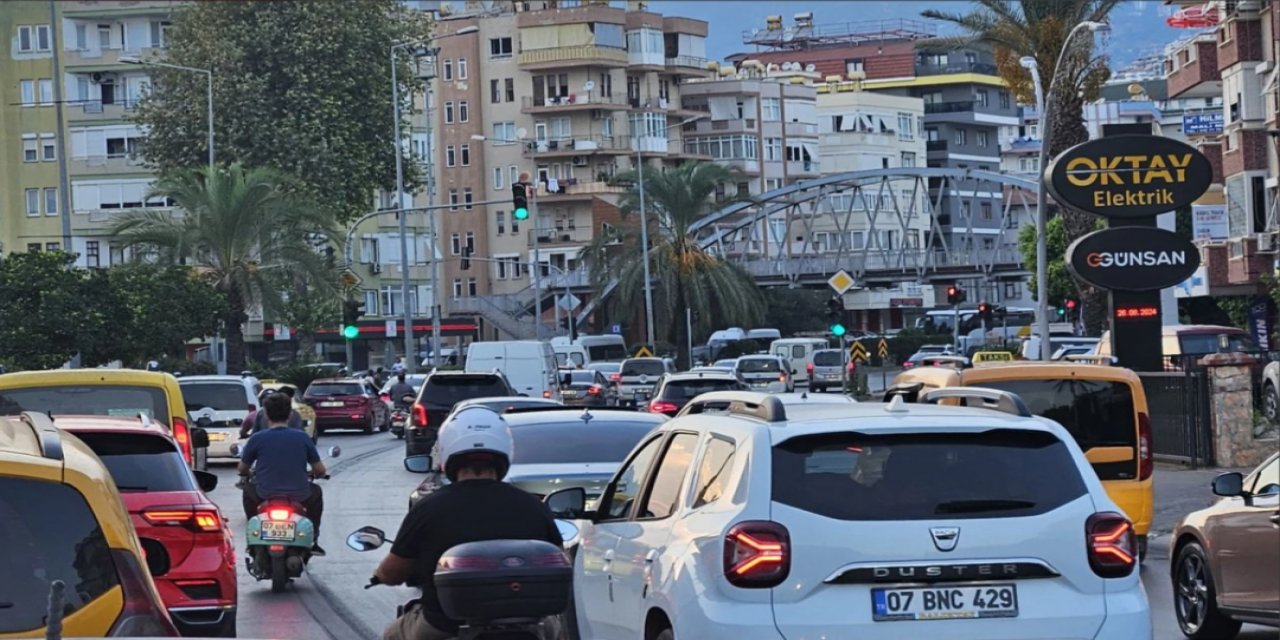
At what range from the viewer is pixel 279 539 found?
16703mm

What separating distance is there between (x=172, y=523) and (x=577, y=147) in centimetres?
10645

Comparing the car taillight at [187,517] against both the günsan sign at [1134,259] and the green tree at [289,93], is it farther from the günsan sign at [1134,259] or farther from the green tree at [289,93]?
the green tree at [289,93]

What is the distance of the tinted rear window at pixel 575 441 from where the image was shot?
54.0ft

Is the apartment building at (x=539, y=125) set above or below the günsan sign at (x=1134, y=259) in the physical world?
above

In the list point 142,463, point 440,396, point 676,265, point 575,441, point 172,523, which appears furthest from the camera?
point 676,265

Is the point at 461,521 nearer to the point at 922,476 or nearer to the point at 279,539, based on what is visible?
the point at 922,476

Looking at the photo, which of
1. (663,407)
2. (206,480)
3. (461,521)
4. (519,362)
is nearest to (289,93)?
(519,362)

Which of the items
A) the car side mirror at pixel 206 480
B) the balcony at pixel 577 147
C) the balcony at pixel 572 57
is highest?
the balcony at pixel 572 57

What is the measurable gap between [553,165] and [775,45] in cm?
5812

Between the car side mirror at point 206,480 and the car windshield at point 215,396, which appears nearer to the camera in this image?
the car side mirror at point 206,480

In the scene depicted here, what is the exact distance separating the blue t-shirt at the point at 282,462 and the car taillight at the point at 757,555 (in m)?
9.00

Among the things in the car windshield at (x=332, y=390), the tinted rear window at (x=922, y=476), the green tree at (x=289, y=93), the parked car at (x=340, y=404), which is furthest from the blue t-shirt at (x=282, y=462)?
the green tree at (x=289, y=93)

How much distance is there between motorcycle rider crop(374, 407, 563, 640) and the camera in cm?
797

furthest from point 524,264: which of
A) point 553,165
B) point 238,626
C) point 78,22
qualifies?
point 238,626
